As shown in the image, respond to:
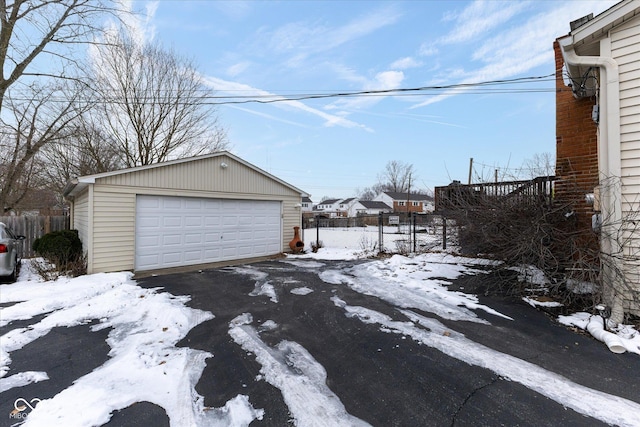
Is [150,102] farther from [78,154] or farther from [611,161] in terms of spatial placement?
[611,161]

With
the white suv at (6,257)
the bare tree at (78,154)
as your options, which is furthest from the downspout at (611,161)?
the bare tree at (78,154)

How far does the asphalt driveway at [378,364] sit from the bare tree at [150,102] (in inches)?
484

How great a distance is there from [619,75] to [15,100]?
1754cm

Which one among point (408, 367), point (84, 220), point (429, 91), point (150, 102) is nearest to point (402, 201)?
point (150, 102)

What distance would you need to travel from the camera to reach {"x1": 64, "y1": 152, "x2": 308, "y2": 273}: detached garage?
7.45 metres

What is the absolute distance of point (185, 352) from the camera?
3314 millimetres

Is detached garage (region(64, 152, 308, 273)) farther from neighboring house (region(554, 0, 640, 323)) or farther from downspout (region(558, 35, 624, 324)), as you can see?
downspout (region(558, 35, 624, 324))

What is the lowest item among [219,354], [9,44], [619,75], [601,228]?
[219,354]

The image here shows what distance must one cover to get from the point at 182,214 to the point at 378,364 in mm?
7632

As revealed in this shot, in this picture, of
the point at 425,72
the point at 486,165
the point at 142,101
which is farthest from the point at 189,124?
the point at 486,165

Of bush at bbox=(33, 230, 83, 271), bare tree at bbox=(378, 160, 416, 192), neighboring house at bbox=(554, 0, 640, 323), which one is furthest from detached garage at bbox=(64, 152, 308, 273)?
bare tree at bbox=(378, 160, 416, 192)

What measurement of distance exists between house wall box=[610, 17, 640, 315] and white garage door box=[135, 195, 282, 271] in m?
9.30

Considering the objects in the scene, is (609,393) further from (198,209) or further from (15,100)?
(15,100)

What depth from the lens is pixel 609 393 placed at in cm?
244
